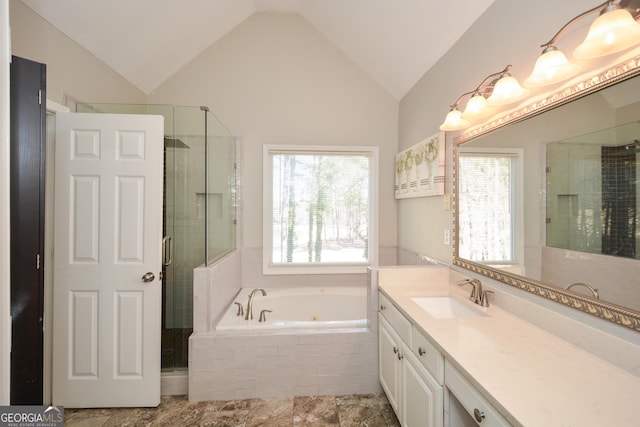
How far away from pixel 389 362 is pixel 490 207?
114 cm

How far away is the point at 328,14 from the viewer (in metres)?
2.55

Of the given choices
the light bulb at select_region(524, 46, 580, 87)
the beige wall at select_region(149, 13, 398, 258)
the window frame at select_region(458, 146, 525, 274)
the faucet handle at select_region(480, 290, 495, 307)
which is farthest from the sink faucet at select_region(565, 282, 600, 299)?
the beige wall at select_region(149, 13, 398, 258)

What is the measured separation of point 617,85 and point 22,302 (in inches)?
106

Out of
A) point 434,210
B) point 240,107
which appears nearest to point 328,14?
point 240,107

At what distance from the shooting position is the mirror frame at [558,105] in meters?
0.90

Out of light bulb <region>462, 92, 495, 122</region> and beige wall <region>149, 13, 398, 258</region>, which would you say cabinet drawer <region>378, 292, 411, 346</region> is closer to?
light bulb <region>462, 92, 495, 122</region>

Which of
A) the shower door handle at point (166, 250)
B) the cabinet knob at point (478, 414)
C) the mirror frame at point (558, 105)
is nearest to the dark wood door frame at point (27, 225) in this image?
the shower door handle at point (166, 250)

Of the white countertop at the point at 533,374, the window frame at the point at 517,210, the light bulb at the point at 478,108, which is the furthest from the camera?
the light bulb at the point at 478,108

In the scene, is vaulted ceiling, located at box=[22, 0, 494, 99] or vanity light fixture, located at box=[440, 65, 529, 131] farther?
vaulted ceiling, located at box=[22, 0, 494, 99]

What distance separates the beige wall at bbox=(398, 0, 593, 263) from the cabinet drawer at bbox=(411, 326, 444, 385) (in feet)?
3.00

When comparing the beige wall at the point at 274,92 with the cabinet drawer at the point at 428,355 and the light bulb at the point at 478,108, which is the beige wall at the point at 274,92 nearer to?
the light bulb at the point at 478,108

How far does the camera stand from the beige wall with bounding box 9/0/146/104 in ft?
5.10

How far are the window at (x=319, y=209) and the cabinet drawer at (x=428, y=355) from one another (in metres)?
1.68

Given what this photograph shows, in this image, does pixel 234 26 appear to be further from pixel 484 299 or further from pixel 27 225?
pixel 484 299
